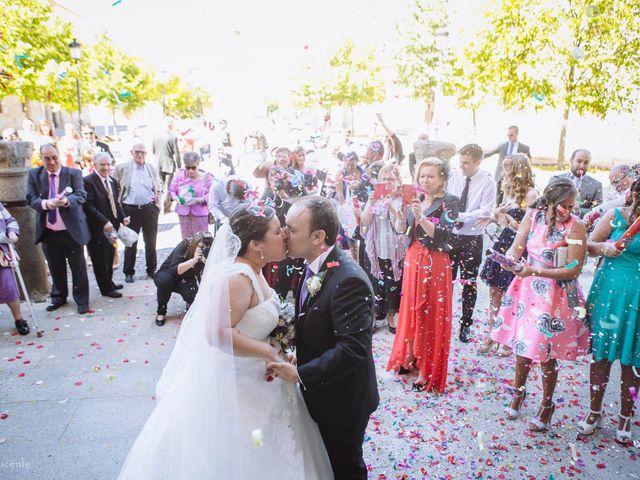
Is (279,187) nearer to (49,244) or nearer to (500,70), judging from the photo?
(49,244)

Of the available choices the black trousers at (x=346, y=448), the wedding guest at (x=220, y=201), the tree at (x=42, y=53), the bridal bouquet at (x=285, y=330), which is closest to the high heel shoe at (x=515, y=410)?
the black trousers at (x=346, y=448)

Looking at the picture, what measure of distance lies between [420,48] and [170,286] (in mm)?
31621

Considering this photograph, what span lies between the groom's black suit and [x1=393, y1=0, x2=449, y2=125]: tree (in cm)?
3176

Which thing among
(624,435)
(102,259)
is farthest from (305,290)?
(102,259)

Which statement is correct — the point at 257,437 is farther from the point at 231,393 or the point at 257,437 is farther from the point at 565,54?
the point at 565,54

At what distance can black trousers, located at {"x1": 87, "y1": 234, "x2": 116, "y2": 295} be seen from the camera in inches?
248

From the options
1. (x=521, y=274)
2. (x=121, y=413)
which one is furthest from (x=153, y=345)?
(x=521, y=274)

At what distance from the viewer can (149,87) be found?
4153cm

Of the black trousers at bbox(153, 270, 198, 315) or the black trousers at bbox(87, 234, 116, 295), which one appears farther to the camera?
the black trousers at bbox(87, 234, 116, 295)

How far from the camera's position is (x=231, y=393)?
2297 mm

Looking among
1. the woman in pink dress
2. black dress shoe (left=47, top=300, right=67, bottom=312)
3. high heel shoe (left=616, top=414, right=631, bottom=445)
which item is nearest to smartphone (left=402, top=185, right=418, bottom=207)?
the woman in pink dress

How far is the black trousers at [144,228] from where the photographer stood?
6.94m

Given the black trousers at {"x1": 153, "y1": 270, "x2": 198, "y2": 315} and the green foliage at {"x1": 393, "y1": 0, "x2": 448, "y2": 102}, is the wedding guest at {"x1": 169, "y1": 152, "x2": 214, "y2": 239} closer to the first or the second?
the black trousers at {"x1": 153, "y1": 270, "x2": 198, "y2": 315}

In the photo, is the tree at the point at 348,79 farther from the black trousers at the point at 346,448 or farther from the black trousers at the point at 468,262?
the black trousers at the point at 346,448
